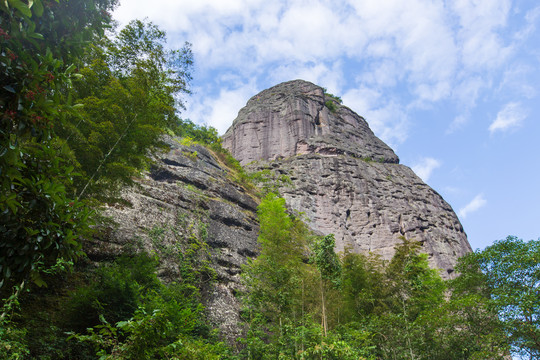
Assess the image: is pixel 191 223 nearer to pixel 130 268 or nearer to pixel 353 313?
pixel 130 268

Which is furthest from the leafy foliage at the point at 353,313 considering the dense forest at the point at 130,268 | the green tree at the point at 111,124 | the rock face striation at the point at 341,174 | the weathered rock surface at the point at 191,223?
the rock face striation at the point at 341,174

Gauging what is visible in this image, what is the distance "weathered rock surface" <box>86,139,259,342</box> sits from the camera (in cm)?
1092

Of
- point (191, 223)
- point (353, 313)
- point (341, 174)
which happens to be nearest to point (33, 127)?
point (191, 223)

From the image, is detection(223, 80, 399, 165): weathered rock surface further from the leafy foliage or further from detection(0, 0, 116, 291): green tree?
detection(0, 0, 116, 291): green tree

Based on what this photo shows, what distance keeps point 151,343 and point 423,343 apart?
392 inches

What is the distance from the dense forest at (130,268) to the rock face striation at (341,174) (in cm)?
1238

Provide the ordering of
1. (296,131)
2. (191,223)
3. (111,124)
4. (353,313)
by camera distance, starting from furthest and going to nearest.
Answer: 1. (296,131)
2. (191,223)
3. (353,313)
4. (111,124)

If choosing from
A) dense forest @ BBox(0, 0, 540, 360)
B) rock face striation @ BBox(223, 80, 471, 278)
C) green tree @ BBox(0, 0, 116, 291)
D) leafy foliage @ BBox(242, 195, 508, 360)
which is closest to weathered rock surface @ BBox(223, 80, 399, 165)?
rock face striation @ BBox(223, 80, 471, 278)

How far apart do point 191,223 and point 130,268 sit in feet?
18.6

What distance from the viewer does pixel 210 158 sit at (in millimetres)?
22641

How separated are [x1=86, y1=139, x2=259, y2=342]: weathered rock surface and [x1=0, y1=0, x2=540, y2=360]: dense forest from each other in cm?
46

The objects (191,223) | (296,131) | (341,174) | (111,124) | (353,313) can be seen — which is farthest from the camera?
(296,131)

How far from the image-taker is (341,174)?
35938 mm

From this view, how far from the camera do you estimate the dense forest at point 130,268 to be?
8.42 feet
